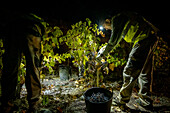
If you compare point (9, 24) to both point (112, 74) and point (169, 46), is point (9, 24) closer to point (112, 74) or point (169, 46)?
point (112, 74)

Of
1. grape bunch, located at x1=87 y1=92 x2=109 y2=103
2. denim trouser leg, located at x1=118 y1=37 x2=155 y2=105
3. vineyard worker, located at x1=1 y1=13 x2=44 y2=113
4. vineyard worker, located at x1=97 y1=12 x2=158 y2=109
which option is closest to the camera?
vineyard worker, located at x1=1 y1=13 x2=44 y2=113

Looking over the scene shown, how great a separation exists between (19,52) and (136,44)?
2.87 meters

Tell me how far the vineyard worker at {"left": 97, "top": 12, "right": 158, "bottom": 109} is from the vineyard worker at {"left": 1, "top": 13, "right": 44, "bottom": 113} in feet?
5.39

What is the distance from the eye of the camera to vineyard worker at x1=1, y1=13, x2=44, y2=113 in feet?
5.73

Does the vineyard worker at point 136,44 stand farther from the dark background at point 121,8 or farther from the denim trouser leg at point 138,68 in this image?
the dark background at point 121,8

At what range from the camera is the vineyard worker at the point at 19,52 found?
175 centimetres

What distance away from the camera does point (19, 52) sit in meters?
1.88

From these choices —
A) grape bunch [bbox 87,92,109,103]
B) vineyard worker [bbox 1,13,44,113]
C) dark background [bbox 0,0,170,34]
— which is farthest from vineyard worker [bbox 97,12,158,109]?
vineyard worker [bbox 1,13,44,113]

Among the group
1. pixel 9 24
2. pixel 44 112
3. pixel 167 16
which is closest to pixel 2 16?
pixel 9 24

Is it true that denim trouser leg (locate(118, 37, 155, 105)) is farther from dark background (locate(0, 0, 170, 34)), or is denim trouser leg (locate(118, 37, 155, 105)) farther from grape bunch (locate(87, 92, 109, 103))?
grape bunch (locate(87, 92, 109, 103))

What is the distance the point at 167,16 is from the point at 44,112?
3471 millimetres

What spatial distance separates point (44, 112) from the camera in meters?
2.36

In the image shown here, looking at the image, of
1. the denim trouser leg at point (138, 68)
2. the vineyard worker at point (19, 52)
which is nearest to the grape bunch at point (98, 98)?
the denim trouser leg at point (138, 68)

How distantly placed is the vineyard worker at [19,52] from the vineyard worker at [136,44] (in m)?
1.64
